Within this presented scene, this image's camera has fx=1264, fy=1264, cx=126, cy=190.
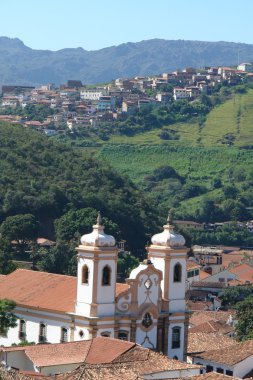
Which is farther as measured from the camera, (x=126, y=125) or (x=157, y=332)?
(x=126, y=125)

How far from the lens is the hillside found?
88875mm

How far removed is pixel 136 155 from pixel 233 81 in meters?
43.5

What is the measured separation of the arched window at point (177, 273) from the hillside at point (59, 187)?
43.2 metres

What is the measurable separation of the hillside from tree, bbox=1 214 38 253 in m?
4.22

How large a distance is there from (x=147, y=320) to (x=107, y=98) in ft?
444

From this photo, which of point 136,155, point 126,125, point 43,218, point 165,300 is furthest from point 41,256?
point 126,125

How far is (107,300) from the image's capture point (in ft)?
133

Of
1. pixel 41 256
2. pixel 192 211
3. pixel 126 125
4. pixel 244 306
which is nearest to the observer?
pixel 244 306

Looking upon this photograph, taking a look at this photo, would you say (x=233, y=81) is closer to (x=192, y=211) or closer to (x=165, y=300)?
(x=192, y=211)

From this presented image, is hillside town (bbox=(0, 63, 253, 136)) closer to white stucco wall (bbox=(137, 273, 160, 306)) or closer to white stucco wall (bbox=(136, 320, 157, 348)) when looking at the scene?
white stucco wall (bbox=(137, 273, 160, 306))

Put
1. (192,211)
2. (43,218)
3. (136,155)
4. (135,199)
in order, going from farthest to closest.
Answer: (136,155) < (192,211) < (135,199) < (43,218)

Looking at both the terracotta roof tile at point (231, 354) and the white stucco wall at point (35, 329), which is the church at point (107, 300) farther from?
the terracotta roof tile at point (231, 354)

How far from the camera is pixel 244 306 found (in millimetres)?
53969

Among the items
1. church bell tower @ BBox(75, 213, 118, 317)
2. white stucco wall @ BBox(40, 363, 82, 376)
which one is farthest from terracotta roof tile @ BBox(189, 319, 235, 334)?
white stucco wall @ BBox(40, 363, 82, 376)
